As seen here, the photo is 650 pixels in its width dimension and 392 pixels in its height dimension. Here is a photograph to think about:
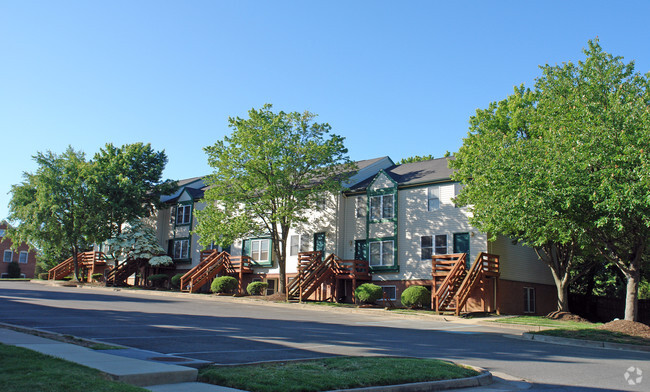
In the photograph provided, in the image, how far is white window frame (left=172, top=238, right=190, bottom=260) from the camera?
1738 inches

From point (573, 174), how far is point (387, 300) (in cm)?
1422

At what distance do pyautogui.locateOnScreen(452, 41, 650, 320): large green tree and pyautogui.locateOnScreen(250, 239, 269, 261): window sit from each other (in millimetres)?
16567

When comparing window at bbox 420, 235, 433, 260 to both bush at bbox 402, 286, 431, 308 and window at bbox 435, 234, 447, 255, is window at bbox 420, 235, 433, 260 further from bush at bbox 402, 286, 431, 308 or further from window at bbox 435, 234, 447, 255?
bush at bbox 402, 286, 431, 308

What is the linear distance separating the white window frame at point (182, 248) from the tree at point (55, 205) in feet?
19.9

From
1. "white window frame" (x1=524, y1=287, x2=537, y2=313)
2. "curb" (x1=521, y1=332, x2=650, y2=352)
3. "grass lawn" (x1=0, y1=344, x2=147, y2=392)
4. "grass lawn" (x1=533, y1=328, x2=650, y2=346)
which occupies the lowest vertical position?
"curb" (x1=521, y1=332, x2=650, y2=352)

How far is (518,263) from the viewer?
3247cm

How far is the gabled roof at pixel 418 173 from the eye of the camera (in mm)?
33125

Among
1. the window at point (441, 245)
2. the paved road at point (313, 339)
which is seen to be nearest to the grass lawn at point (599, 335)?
the paved road at point (313, 339)

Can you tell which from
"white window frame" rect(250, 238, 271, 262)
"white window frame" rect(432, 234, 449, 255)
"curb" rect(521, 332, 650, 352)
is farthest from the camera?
"white window frame" rect(250, 238, 271, 262)

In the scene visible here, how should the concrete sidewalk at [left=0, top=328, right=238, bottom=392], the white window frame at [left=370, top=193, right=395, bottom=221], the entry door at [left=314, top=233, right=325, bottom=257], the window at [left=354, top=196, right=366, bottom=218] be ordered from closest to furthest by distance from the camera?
1. the concrete sidewalk at [left=0, top=328, right=238, bottom=392]
2. the white window frame at [left=370, top=193, right=395, bottom=221]
3. the window at [left=354, top=196, right=366, bottom=218]
4. the entry door at [left=314, top=233, right=325, bottom=257]

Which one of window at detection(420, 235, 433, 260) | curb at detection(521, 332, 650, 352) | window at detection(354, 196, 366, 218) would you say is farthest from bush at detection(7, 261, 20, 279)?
curb at detection(521, 332, 650, 352)

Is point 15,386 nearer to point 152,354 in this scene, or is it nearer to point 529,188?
point 152,354

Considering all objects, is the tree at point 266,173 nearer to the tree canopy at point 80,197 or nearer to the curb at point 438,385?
the tree canopy at point 80,197

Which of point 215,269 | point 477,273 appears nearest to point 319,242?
point 215,269
